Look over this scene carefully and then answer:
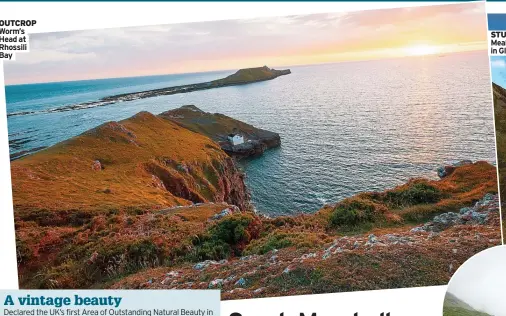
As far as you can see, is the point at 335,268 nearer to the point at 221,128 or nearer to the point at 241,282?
the point at 241,282

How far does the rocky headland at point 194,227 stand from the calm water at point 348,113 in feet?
2.96

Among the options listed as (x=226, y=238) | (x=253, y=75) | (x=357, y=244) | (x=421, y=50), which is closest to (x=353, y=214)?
(x=357, y=244)

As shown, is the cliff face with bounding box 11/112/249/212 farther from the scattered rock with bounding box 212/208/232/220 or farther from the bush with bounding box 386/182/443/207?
the bush with bounding box 386/182/443/207

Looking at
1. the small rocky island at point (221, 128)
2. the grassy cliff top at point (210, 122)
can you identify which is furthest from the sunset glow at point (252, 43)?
the small rocky island at point (221, 128)

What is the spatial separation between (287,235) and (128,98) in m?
11.8

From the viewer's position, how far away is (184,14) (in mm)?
20688

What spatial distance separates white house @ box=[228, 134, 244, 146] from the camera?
88.3 ft

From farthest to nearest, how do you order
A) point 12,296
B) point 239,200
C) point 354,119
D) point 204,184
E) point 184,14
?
point 239,200 → point 204,184 → point 354,119 → point 184,14 → point 12,296

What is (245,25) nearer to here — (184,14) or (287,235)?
(184,14)

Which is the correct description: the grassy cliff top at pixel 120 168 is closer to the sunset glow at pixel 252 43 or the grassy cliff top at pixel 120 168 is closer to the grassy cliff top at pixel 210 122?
the grassy cliff top at pixel 210 122

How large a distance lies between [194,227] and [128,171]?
696cm

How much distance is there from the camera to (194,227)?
1995 centimetres

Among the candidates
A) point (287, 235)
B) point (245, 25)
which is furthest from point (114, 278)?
point (245, 25)

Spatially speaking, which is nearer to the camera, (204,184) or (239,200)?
(204,184)
